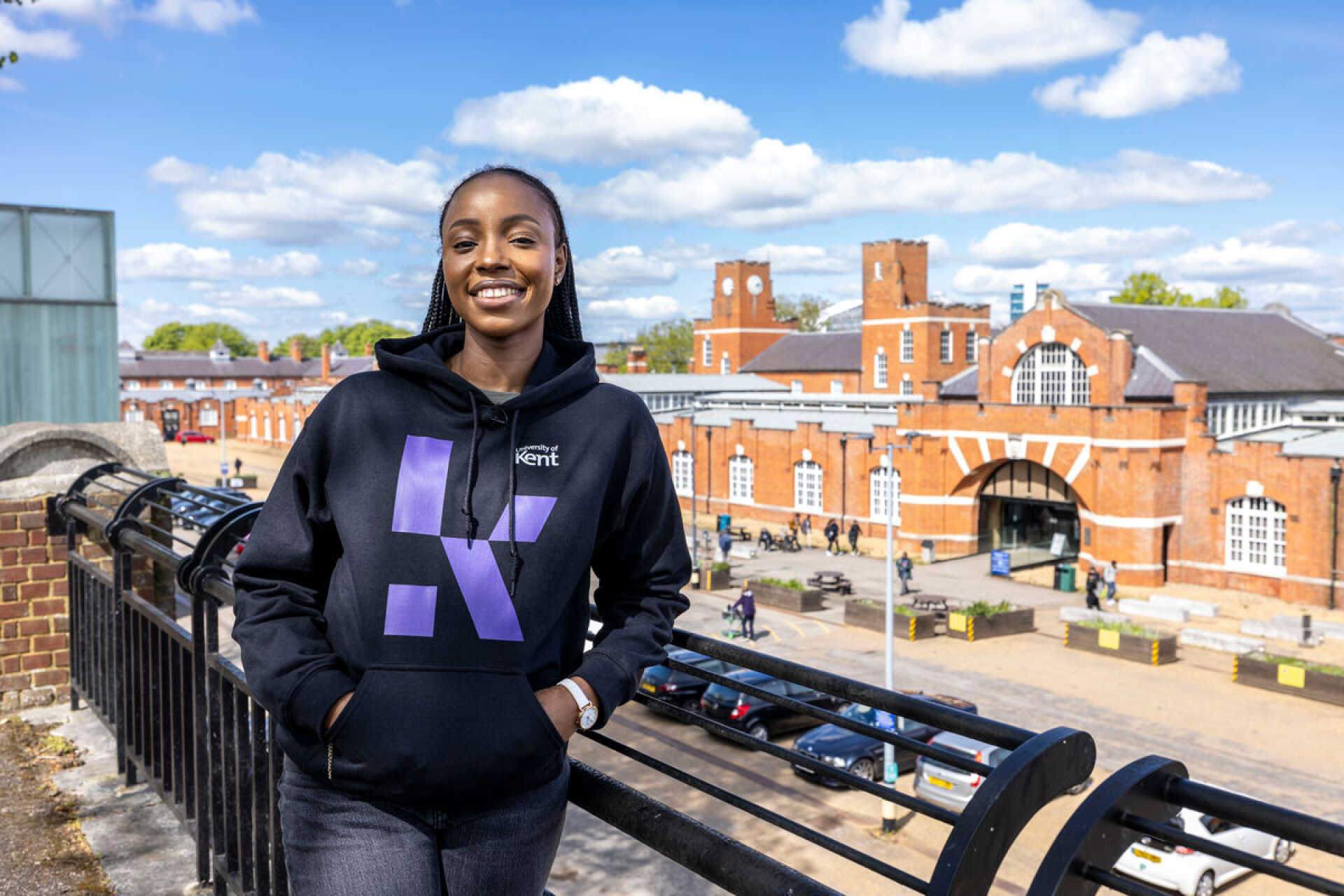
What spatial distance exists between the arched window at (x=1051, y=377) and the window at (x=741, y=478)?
13.4 metres

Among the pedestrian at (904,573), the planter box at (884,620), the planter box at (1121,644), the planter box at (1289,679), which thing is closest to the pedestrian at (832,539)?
the pedestrian at (904,573)

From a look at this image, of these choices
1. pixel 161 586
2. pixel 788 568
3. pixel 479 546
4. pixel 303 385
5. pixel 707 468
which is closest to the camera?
pixel 479 546

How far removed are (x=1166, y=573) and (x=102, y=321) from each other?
34106 millimetres

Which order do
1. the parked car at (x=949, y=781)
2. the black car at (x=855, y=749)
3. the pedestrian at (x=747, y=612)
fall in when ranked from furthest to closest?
the pedestrian at (x=747, y=612) → the black car at (x=855, y=749) → the parked car at (x=949, y=781)

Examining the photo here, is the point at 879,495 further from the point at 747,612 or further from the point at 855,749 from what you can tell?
the point at 855,749

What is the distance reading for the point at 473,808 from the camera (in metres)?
2.23

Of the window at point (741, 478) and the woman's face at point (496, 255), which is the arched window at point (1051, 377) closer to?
the window at point (741, 478)

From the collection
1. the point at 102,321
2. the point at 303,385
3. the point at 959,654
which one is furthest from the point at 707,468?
the point at 303,385

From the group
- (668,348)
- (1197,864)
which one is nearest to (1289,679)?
(1197,864)

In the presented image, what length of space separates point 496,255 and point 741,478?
47.6 m

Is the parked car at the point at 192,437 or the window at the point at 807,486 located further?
the parked car at the point at 192,437

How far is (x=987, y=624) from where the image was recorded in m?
29.2

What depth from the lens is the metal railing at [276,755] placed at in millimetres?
1817

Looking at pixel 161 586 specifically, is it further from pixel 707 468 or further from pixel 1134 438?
pixel 707 468
